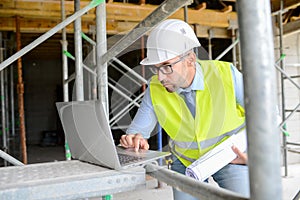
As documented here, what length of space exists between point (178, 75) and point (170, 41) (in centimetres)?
16

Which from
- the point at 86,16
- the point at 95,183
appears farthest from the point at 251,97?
the point at 86,16

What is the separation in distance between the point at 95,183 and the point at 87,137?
0.31 meters

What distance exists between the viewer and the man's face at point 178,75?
62.9 inches

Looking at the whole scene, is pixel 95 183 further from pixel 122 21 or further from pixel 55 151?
pixel 55 151

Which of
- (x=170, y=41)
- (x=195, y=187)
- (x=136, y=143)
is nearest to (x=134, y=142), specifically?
(x=136, y=143)

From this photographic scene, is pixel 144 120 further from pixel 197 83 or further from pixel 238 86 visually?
pixel 238 86

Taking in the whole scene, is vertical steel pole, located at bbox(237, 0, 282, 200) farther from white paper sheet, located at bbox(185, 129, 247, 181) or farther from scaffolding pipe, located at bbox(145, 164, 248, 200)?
white paper sheet, located at bbox(185, 129, 247, 181)

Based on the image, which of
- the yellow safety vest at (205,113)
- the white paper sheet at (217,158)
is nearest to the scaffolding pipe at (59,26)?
the yellow safety vest at (205,113)

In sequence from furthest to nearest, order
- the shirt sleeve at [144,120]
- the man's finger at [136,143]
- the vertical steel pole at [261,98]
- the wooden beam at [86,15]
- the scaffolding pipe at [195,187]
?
the wooden beam at [86,15], the shirt sleeve at [144,120], the man's finger at [136,143], the scaffolding pipe at [195,187], the vertical steel pole at [261,98]

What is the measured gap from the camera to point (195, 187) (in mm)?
846

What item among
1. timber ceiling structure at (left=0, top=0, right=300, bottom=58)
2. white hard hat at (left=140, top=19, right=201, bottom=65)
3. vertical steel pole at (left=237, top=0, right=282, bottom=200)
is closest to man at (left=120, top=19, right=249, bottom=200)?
white hard hat at (left=140, top=19, right=201, bottom=65)

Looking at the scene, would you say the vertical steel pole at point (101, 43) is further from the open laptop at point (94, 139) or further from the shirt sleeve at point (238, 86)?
the shirt sleeve at point (238, 86)

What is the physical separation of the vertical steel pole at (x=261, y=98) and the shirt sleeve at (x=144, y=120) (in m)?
1.16

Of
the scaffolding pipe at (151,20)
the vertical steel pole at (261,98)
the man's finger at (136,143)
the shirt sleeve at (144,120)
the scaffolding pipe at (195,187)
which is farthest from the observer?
the shirt sleeve at (144,120)
